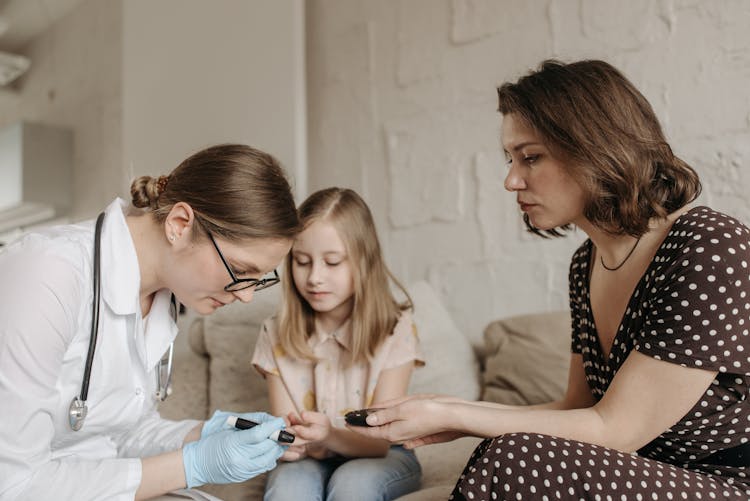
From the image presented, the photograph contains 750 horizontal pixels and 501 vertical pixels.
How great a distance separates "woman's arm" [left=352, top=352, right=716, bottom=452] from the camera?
1.04 metres

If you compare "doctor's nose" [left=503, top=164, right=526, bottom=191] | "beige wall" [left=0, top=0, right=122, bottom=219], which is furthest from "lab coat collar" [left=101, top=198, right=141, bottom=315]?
"beige wall" [left=0, top=0, right=122, bottom=219]

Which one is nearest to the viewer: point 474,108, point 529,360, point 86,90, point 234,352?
point 529,360

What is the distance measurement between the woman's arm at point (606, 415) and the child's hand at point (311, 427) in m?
0.25

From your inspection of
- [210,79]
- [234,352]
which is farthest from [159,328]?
[210,79]

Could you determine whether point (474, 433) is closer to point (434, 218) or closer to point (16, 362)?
point (16, 362)

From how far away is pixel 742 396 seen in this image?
41.8 inches

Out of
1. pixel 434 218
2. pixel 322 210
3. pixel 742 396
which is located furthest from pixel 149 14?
pixel 742 396

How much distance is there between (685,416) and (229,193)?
2.66 ft

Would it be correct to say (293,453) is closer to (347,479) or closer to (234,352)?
(347,479)

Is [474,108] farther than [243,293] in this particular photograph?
Yes

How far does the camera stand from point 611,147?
3.71 feet

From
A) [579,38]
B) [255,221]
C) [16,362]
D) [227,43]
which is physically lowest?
[16,362]

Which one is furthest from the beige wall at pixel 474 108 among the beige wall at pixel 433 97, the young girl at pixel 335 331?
the young girl at pixel 335 331

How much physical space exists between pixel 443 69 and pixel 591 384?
1384 millimetres
